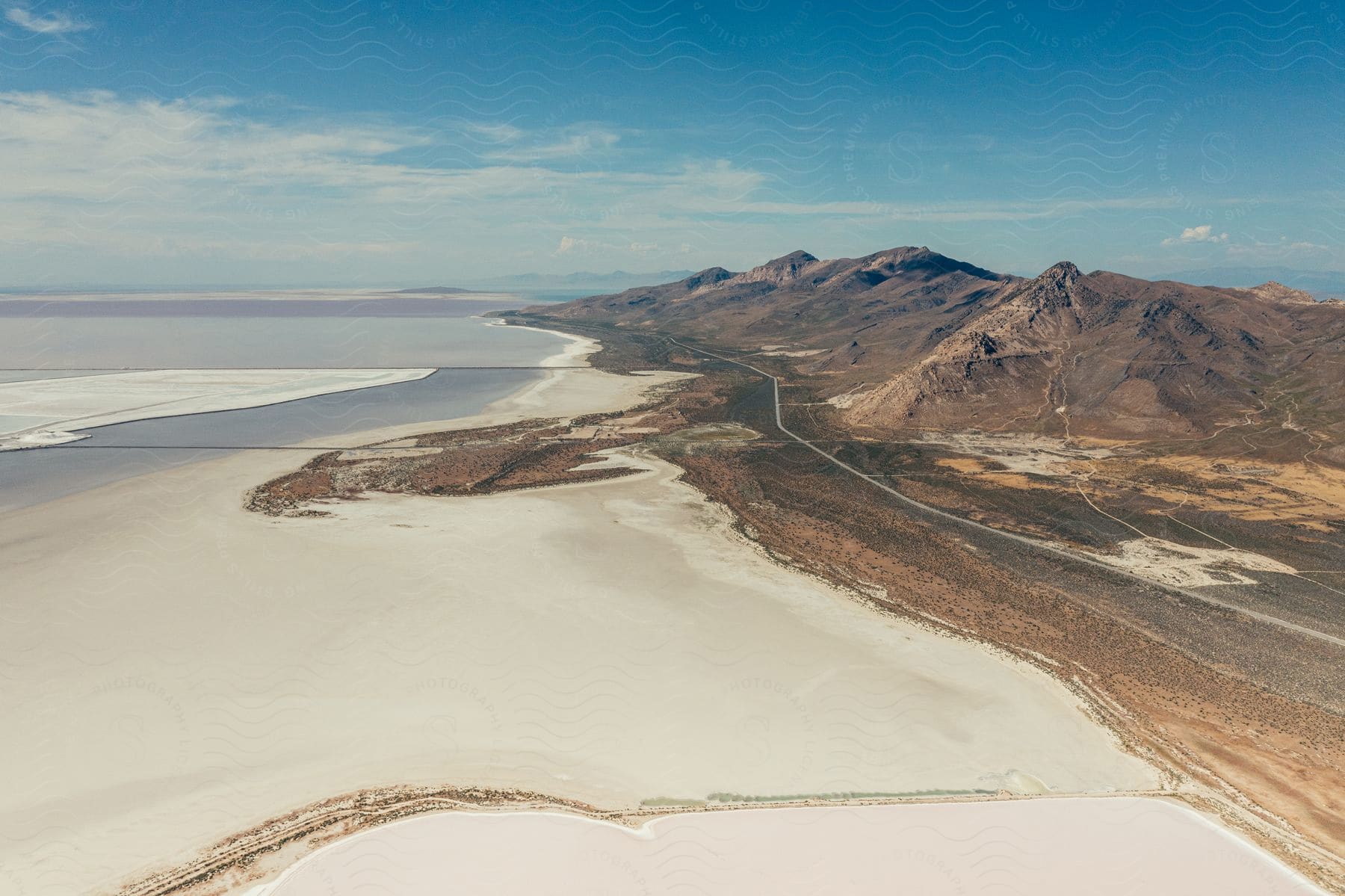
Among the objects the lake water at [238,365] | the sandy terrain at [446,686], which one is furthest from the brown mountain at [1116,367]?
the lake water at [238,365]

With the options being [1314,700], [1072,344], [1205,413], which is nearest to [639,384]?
[1072,344]

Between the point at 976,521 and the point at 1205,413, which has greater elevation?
the point at 1205,413

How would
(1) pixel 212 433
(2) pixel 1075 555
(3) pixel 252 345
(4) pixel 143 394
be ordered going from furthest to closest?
(3) pixel 252 345, (4) pixel 143 394, (1) pixel 212 433, (2) pixel 1075 555

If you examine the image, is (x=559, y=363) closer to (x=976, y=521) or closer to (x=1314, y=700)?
(x=976, y=521)

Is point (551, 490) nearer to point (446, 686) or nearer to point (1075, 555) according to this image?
point (446, 686)

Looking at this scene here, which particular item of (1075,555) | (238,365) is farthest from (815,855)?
(238,365)

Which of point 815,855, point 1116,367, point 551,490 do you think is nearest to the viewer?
point 815,855
